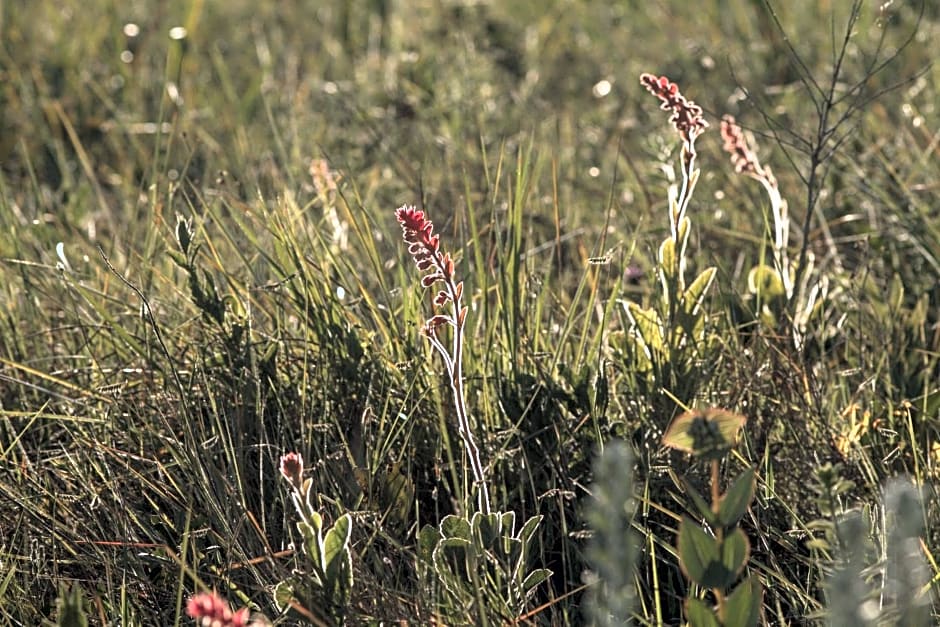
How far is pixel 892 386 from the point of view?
6.48 feet

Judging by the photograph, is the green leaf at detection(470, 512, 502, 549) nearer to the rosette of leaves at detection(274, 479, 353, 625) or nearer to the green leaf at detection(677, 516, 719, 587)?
the rosette of leaves at detection(274, 479, 353, 625)

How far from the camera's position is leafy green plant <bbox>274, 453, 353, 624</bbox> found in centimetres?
134

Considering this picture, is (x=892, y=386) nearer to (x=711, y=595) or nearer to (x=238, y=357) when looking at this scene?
(x=711, y=595)

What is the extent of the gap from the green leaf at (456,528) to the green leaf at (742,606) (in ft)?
1.38

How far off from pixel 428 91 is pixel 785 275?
5.76 ft

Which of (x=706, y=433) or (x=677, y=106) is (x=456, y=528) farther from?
(x=677, y=106)

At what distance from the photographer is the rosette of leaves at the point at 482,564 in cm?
142

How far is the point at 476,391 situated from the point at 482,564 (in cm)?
44

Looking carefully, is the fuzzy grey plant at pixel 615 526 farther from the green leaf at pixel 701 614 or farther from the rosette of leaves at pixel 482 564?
the rosette of leaves at pixel 482 564

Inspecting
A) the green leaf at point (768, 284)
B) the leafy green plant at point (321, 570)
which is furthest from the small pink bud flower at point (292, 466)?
the green leaf at point (768, 284)

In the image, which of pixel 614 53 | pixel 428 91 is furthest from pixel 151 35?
pixel 614 53

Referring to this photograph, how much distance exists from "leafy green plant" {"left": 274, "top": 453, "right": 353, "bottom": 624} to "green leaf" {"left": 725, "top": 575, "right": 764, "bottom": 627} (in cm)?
45

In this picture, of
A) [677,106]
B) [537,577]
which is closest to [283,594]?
[537,577]

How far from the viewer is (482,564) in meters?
1.47
